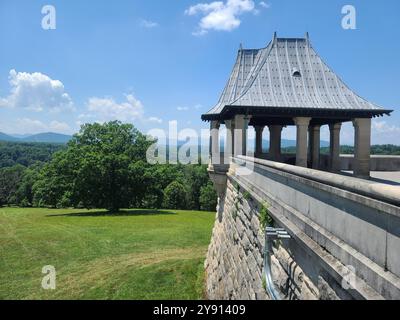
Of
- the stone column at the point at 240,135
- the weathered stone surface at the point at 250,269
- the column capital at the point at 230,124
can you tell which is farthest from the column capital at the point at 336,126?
the weathered stone surface at the point at 250,269

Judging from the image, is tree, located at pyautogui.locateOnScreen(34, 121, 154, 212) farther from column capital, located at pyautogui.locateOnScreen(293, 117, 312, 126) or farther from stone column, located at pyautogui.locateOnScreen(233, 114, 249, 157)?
column capital, located at pyautogui.locateOnScreen(293, 117, 312, 126)

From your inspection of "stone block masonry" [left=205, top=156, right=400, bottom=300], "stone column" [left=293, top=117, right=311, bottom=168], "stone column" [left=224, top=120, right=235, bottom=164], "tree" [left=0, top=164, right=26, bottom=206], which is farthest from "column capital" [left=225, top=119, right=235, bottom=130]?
"tree" [left=0, top=164, right=26, bottom=206]

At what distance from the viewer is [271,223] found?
6.62 meters

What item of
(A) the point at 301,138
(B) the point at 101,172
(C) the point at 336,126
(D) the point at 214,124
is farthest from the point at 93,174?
(A) the point at 301,138

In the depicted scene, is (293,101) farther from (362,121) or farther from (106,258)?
(106,258)

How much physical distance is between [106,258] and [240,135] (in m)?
11.3

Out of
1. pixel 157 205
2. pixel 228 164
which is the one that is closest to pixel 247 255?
pixel 228 164

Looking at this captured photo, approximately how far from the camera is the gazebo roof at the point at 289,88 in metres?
14.2

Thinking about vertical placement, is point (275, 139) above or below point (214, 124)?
below

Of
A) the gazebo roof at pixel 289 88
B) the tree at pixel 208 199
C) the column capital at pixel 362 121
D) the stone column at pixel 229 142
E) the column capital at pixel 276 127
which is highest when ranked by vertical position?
the gazebo roof at pixel 289 88

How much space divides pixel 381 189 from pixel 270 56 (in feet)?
49.0

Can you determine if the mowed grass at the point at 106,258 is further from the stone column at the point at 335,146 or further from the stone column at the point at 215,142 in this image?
the stone column at the point at 335,146

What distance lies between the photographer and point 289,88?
15.4 meters
